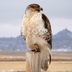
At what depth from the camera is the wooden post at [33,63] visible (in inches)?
293

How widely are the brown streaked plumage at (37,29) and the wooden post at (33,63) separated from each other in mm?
417

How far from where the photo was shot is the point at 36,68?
7.42 metres

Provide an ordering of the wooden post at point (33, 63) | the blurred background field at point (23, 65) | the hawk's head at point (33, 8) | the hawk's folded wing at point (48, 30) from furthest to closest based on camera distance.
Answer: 1. the blurred background field at point (23, 65)
2. the hawk's folded wing at point (48, 30)
3. the hawk's head at point (33, 8)
4. the wooden post at point (33, 63)

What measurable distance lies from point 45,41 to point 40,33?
6.3 inches

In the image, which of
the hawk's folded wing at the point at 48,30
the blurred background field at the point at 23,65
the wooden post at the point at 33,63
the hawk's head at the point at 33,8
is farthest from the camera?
Answer: the blurred background field at the point at 23,65

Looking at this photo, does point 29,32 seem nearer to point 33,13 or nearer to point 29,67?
point 33,13

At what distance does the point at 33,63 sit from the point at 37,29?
1.04 meters

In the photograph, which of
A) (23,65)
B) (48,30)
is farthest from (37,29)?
(23,65)

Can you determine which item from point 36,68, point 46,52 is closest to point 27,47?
point 46,52

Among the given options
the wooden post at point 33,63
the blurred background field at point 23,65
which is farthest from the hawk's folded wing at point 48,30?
the blurred background field at point 23,65

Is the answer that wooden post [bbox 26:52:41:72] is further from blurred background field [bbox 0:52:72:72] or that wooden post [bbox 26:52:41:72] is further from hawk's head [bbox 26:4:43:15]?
blurred background field [bbox 0:52:72:72]

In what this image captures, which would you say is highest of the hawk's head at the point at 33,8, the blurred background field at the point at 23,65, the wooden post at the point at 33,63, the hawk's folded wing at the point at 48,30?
the hawk's head at the point at 33,8

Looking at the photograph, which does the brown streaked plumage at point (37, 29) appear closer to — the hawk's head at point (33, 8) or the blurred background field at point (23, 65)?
the hawk's head at point (33, 8)

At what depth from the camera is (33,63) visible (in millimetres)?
7484
